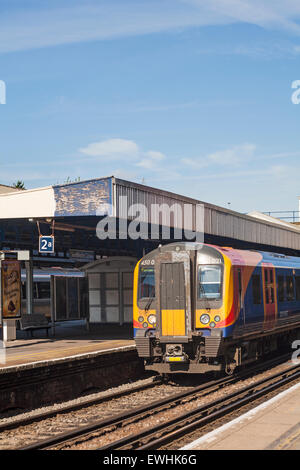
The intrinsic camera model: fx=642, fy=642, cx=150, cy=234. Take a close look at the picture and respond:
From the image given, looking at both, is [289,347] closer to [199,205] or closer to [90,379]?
[199,205]

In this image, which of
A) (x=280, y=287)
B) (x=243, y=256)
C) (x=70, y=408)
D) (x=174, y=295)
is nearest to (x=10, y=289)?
(x=174, y=295)

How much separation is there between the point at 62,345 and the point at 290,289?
23.8 feet

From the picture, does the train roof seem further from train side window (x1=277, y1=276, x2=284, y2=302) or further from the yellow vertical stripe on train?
the yellow vertical stripe on train

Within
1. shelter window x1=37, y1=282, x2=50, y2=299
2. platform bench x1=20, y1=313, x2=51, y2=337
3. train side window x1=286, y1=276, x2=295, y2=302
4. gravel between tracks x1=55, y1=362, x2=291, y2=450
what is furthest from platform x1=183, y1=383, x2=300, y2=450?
shelter window x1=37, y1=282, x2=50, y2=299

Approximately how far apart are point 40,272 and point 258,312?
14.6 m

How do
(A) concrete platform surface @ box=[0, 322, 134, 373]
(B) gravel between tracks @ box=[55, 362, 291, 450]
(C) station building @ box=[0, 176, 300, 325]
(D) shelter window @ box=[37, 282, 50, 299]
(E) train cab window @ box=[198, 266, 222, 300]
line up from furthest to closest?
(D) shelter window @ box=[37, 282, 50, 299], (C) station building @ box=[0, 176, 300, 325], (A) concrete platform surface @ box=[0, 322, 134, 373], (E) train cab window @ box=[198, 266, 222, 300], (B) gravel between tracks @ box=[55, 362, 291, 450]

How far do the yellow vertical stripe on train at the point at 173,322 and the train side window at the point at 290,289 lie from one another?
6110mm

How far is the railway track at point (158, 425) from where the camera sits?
32.0 ft

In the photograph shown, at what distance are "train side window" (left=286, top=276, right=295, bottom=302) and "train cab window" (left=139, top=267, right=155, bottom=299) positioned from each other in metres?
6.10

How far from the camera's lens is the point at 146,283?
1539 cm

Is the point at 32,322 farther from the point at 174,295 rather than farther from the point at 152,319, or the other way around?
the point at 174,295

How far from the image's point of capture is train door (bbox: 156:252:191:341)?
14.7 meters

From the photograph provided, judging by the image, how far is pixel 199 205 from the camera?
70.5 ft
